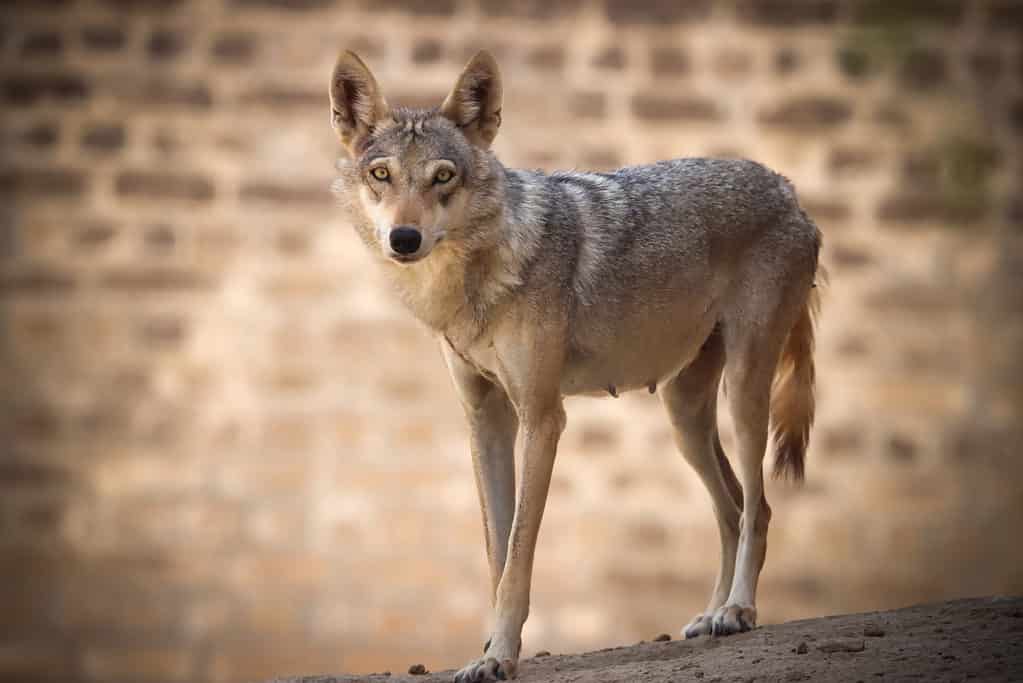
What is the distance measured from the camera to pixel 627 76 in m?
10.4

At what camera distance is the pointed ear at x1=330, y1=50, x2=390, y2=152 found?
5.59 metres

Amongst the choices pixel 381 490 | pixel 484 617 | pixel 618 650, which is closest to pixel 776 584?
pixel 484 617

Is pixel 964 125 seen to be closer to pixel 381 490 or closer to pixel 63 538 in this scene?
pixel 381 490

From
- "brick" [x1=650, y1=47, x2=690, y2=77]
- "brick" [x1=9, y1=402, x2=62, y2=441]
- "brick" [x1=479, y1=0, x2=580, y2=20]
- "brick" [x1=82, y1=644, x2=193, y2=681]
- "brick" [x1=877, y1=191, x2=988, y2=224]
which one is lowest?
"brick" [x1=82, y1=644, x2=193, y2=681]

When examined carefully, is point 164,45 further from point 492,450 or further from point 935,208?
point 492,450

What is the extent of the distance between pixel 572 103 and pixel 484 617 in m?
3.22

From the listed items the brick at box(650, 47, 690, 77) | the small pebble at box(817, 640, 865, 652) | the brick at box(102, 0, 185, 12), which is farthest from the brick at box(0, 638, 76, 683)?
the small pebble at box(817, 640, 865, 652)

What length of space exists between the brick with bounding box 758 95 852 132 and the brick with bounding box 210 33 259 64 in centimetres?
320

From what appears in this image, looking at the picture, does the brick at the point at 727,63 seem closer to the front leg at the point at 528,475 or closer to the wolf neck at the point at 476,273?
the wolf neck at the point at 476,273

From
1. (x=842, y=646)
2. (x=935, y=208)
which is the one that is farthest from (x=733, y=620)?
(x=935, y=208)

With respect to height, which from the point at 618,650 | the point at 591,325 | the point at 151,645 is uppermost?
the point at 591,325

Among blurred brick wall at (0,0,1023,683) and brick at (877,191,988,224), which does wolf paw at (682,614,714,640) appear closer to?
blurred brick wall at (0,0,1023,683)

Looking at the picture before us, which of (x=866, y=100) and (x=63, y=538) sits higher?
(x=866, y=100)

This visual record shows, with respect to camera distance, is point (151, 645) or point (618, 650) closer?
point (618, 650)
